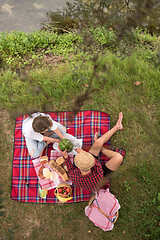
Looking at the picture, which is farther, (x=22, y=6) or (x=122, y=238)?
(x=22, y=6)

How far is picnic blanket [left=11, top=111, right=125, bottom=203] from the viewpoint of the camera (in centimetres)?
358

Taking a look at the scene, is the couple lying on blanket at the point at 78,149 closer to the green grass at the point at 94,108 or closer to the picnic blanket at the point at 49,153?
the picnic blanket at the point at 49,153

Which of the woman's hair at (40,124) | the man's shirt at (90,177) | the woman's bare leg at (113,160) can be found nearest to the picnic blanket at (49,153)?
the woman's bare leg at (113,160)

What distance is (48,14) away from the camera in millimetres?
4578

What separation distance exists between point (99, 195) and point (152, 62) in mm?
2767

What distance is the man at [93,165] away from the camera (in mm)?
2779

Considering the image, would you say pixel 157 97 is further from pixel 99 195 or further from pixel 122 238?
pixel 122 238

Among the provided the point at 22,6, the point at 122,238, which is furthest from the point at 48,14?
the point at 122,238

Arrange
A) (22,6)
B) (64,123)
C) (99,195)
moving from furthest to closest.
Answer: (22,6), (64,123), (99,195)

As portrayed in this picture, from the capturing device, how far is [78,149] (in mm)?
3455

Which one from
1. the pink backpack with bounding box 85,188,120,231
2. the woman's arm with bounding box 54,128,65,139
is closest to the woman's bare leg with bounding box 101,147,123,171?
the pink backpack with bounding box 85,188,120,231

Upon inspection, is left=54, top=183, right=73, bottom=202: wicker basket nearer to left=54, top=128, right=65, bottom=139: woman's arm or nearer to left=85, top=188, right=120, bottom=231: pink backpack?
left=85, top=188, right=120, bottom=231: pink backpack

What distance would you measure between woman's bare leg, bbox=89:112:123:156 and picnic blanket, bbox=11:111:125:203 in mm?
214

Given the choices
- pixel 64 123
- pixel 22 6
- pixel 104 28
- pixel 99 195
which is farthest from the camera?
pixel 22 6
